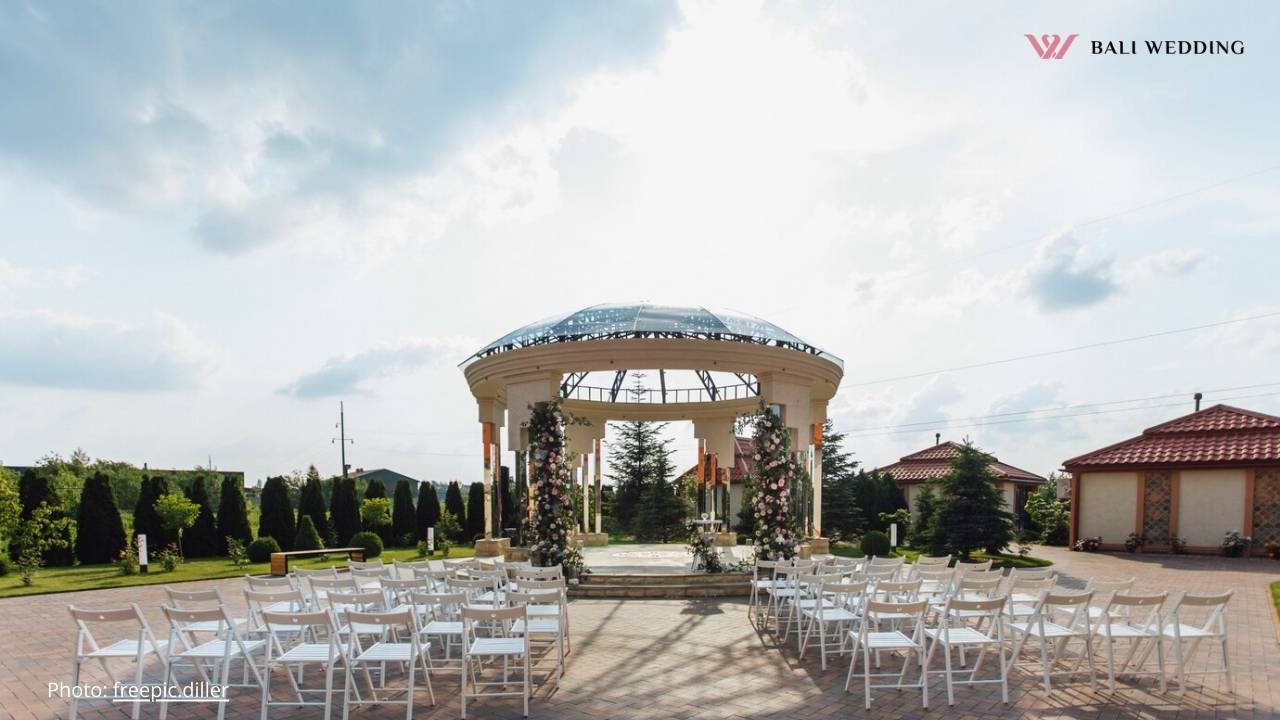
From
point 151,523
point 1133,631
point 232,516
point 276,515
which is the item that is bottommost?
point 276,515

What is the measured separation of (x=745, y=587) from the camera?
37.1 ft

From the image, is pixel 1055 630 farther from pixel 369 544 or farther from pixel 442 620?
pixel 369 544

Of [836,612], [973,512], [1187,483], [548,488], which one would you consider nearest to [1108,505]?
[1187,483]

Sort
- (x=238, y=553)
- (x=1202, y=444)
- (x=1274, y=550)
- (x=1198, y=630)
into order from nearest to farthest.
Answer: (x=1198, y=630), (x=1274, y=550), (x=238, y=553), (x=1202, y=444)

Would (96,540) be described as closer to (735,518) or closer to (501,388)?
(501,388)

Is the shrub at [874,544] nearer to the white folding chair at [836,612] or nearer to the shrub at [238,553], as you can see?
the white folding chair at [836,612]

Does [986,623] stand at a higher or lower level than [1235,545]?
higher

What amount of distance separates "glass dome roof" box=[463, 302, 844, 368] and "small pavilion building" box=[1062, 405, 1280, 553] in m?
11.8

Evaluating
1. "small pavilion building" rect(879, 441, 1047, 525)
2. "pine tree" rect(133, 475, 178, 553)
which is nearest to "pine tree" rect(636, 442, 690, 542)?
"small pavilion building" rect(879, 441, 1047, 525)

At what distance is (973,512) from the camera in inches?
631

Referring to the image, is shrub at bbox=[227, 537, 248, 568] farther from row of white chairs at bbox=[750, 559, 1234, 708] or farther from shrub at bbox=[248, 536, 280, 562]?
row of white chairs at bbox=[750, 559, 1234, 708]

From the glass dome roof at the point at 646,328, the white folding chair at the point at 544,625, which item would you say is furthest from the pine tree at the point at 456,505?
the white folding chair at the point at 544,625

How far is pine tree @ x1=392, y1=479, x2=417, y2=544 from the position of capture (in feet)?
72.5

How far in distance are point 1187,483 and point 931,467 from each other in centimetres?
1000
